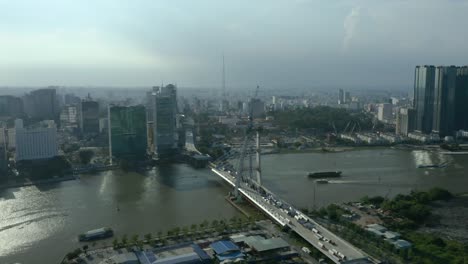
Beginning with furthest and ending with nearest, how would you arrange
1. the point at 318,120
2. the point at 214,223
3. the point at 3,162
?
the point at 318,120
the point at 3,162
the point at 214,223

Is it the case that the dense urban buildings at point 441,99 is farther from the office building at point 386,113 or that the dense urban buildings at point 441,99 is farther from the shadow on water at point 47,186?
the shadow on water at point 47,186

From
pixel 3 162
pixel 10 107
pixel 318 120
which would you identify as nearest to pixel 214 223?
pixel 3 162

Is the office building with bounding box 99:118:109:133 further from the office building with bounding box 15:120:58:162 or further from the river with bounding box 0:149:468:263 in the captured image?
the river with bounding box 0:149:468:263

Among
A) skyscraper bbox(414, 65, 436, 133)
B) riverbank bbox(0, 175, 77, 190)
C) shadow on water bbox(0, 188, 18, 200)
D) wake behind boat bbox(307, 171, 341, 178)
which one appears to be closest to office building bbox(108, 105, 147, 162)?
riverbank bbox(0, 175, 77, 190)

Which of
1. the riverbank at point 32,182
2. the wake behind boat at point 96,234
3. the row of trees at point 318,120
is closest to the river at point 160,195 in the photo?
the wake behind boat at point 96,234

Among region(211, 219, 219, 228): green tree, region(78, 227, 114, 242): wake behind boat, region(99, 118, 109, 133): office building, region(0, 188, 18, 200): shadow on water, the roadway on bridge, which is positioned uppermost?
region(99, 118, 109, 133): office building

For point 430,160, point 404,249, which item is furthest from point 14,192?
point 430,160

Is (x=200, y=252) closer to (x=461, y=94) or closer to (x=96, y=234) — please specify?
(x=96, y=234)
